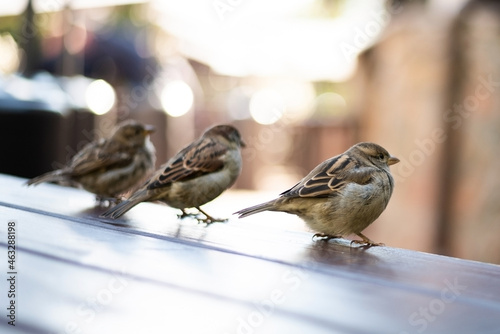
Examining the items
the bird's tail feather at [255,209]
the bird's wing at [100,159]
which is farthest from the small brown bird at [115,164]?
the bird's tail feather at [255,209]

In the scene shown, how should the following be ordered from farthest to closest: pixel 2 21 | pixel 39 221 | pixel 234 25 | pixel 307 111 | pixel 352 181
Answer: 1. pixel 307 111
2. pixel 2 21
3. pixel 234 25
4. pixel 352 181
5. pixel 39 221

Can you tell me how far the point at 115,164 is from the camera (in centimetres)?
352

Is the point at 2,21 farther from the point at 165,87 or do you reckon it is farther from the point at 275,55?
the point at 275,55

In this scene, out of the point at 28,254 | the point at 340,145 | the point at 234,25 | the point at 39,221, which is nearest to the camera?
the point at 28,254

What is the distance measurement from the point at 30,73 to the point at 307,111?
7.00 m

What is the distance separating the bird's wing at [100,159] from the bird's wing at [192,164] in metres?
0.63

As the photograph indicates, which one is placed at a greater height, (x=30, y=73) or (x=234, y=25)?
(x=234, y=25)

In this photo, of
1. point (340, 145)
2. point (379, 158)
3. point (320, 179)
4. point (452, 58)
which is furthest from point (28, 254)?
point (340, 145)

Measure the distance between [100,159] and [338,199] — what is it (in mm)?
1599

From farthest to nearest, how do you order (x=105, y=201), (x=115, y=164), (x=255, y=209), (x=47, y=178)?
(x=115, y=164)
(x=47, y=178)
(x=105, y=201)
(x=255, y=209)

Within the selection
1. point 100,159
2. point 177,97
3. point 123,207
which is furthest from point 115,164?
point 177,97

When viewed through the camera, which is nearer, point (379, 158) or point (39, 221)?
point (39, 221)

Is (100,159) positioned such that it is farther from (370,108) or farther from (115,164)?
(370,108)

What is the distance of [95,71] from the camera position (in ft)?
31.8
